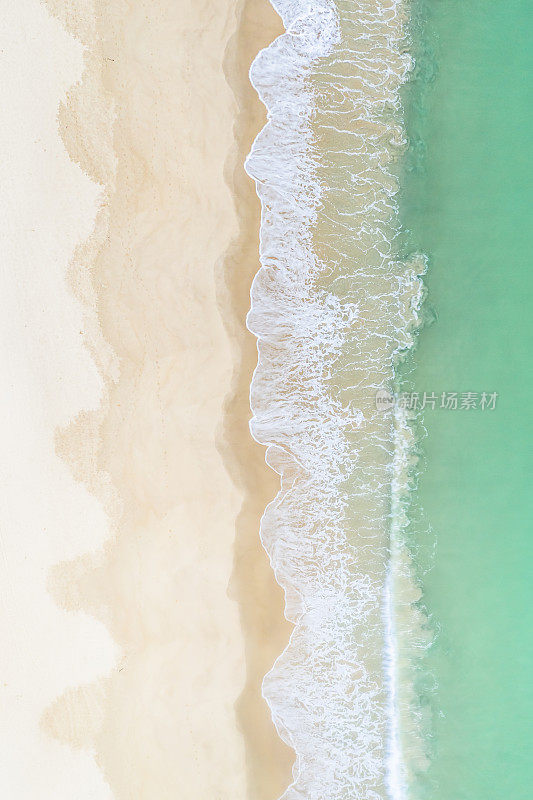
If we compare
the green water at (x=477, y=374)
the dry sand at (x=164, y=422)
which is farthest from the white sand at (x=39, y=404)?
the green water at (x=477, y=374)

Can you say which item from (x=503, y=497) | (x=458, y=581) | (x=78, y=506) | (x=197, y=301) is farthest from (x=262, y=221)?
(x=458, y=581)

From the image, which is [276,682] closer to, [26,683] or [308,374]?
[26,683]

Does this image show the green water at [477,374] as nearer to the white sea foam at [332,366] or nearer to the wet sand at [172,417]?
the white sea foam at [332,366]

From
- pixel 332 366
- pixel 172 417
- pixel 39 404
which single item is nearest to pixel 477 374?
pixel 332 366

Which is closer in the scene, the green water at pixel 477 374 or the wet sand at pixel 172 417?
the wet sand at pixel 172 417

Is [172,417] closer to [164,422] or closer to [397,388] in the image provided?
[164,422]
